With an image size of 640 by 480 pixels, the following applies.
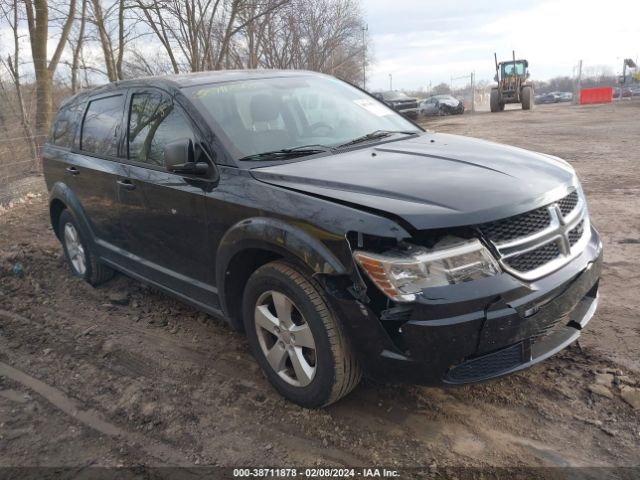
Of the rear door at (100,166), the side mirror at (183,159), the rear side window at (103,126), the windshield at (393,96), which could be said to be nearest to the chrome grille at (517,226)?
the side mirror at (183,159)

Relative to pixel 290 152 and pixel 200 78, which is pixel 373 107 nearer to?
pixel 290 152

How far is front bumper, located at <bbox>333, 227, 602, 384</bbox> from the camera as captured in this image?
2305 millimetres

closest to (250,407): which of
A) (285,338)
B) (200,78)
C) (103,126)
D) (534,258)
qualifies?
(285,338)

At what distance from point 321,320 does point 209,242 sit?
3.38 ft

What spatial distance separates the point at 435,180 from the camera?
265cm

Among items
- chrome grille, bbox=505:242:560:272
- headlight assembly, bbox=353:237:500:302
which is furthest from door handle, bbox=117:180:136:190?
chrome grille, bbox=505:242:560:272

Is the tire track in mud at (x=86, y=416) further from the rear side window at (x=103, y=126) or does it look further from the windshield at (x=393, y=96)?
the windshield at (x=393, y=96)

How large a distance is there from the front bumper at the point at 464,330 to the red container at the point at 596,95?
40.3 meters

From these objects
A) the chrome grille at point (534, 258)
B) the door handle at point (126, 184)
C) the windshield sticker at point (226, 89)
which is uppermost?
the windshield sticker at point (226, 89)

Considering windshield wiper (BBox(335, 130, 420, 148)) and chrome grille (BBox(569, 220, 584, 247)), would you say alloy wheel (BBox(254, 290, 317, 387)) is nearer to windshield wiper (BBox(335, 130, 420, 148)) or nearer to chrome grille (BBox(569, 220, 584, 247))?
windshield wiper (BBox(335, 130, 420, 148))

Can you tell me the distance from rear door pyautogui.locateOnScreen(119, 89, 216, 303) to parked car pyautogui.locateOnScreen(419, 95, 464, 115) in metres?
31.7

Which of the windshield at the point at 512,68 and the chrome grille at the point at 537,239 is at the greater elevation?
the windshield at the point at 512,68

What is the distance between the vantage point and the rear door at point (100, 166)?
4172mm

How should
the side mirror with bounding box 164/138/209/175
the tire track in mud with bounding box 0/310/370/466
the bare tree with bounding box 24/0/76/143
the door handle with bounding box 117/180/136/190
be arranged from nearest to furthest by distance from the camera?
the tire track in mud with bounding box 0/310/370/466 < the side mirror with bounding box 164/138/209/175 < the door handle with bounding box 117/180/136/190 < the bare tree with bounding box 24/0/76/143
